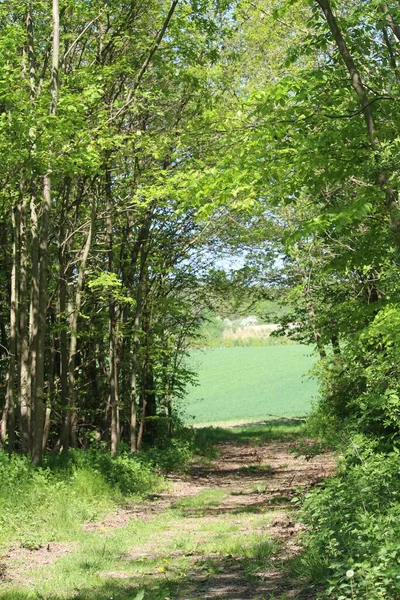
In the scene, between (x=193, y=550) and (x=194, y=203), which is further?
(x=194, y=203)

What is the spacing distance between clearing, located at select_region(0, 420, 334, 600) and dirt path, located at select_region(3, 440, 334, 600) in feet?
0.03

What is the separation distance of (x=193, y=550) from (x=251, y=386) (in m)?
47.6

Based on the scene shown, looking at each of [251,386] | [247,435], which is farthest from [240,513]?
[251,386]

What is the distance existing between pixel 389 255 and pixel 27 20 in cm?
782

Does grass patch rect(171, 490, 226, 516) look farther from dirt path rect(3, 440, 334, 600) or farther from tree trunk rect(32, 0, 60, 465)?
tree trunk rect(32, 0, 60, 465)

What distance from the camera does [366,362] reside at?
12.8 m

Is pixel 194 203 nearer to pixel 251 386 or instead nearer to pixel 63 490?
pixel 63 490

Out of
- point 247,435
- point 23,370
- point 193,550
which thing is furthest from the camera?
point 247,435

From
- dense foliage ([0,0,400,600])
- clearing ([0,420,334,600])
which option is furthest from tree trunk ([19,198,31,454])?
clearing ([0,420,334,600])

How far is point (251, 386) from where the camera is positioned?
55312 mm

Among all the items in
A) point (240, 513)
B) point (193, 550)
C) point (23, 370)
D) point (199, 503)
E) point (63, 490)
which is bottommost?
point (199, 503)

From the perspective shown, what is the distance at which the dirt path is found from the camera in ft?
20.8

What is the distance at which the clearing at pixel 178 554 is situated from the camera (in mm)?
6277

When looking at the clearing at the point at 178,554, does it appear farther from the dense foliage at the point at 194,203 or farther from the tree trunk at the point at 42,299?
the tree trunk at the point at 42,299
